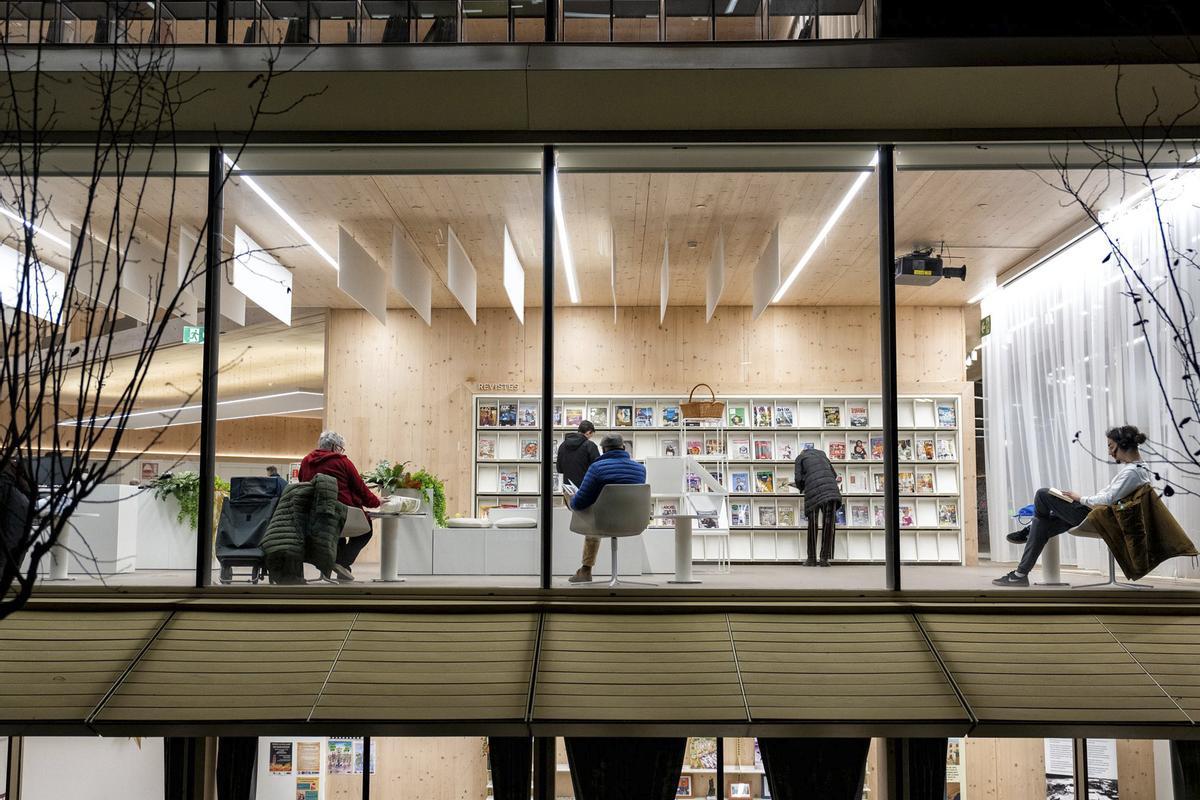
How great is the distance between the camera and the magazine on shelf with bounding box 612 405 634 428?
504 inches

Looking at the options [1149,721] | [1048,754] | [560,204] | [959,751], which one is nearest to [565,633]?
[1149,721]

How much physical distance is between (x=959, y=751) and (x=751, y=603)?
5724mm

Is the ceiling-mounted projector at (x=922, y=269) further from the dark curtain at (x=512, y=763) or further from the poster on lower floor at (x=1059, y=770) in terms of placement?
the dark curtain at (x=512, y=763)

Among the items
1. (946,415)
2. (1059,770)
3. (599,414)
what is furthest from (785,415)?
(1059,770)

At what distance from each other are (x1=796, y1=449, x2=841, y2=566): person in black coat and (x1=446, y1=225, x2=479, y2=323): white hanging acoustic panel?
161 inches

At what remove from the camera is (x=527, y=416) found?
12.8m

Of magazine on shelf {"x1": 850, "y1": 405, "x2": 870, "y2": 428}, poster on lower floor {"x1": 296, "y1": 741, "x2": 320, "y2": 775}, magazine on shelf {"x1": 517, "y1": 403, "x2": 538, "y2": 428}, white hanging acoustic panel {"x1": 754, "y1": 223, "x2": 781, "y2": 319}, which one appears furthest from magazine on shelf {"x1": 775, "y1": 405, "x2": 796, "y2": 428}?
poster on lower floor {"x1": 296, "y1": 741, "x2": 320, "y2": 775}

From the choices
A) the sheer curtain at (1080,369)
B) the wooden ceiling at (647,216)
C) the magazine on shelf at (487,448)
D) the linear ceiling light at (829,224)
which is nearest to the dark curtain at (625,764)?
the wooden ceiling at (647,216)

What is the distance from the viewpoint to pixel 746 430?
1277cm

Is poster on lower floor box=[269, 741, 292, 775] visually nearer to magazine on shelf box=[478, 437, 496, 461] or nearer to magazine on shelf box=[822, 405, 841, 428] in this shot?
magazine on shelf box=[478, 437, 496, 461]

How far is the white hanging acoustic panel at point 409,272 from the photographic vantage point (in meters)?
9.84

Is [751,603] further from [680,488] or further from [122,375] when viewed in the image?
[122,375]

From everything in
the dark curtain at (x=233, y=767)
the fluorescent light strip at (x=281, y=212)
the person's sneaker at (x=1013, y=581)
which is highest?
the fluorescent light strip at (x=281, y=212)

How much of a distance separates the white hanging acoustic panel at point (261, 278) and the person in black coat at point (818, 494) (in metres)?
5.96
